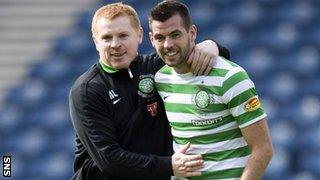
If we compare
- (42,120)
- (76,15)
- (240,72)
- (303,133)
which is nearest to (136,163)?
(240,72)

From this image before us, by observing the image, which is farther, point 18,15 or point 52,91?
point 18,15

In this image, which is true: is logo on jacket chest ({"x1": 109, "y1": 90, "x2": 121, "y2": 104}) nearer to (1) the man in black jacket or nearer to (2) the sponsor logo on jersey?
(1) the man in black jacket

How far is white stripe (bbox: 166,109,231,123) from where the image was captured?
8.30 ft

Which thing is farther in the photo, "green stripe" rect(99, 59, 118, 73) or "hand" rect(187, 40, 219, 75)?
"green stripe" rect(99, 59, 118, 73)

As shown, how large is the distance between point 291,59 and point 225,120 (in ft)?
9.83

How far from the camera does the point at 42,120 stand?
589cm

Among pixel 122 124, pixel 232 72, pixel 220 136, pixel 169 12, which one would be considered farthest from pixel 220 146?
pixel 169 12

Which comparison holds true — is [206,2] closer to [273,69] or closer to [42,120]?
[273,69]

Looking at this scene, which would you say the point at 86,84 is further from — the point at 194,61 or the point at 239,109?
the point at 239,109

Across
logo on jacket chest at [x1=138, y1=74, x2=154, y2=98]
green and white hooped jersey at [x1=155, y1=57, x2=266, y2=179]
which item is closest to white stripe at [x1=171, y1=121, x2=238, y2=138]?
green and white hooped jersey at [x1=155, y1=57, x2=266, y2=179]

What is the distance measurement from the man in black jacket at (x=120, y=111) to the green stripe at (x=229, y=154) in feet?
0.36

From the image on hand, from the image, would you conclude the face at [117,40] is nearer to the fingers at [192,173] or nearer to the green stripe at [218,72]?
the green stripe at [218,72]

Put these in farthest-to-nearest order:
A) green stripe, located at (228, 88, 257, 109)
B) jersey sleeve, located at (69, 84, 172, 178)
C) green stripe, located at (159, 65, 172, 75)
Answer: green stripe, located at (159, 65, 172, 75) < jersey sleeve, located at (69, 84, 172, 178) < green stripe, located at (228, 88, 257, 109)

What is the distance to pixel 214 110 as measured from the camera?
8.30 feet
